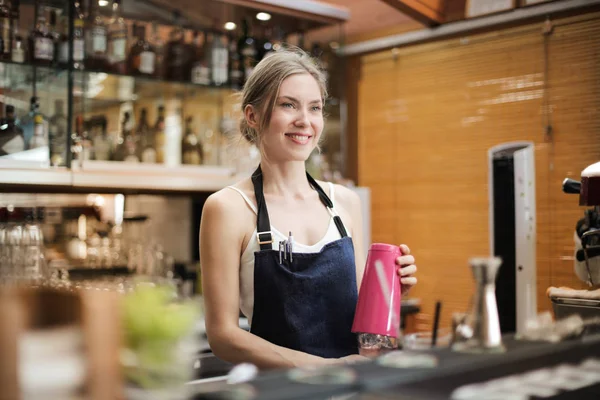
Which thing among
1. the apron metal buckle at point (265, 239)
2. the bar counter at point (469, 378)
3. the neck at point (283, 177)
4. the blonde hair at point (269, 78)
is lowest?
the bar counter at point (469, 378)

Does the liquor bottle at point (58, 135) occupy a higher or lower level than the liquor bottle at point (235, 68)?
lower

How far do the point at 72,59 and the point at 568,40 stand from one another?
7.75ft

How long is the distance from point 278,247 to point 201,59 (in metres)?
2.22

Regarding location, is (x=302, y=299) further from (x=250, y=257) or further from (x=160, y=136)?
(x=160, y=136)

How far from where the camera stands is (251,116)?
1.83 meters

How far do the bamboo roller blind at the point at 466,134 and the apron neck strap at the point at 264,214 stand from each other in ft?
5.01

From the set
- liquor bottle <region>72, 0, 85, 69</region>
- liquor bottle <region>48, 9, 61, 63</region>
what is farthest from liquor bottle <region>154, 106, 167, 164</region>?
liquor bottle <region>48, 9, 61, 63</region>

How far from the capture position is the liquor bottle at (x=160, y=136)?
3.51 metres

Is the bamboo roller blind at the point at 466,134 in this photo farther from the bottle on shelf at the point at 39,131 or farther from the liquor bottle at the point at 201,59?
the bottle on shelf at the point at 39,131

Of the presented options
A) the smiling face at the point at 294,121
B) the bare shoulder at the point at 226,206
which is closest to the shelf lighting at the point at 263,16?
the smiling face at the point at 294,121

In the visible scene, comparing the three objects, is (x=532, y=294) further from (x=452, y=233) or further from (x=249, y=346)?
(x=249, y=346)

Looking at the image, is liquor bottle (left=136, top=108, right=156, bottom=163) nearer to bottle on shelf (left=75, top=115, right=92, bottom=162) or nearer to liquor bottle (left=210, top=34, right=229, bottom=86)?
bottle on shelf (left=75, top=115, right=92, bottom=162)

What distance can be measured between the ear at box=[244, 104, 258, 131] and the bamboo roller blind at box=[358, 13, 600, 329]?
178 centimetres

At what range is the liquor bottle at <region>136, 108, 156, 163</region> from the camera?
3457mm
